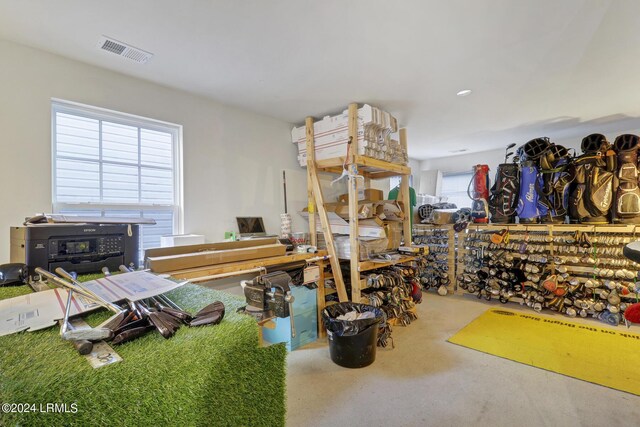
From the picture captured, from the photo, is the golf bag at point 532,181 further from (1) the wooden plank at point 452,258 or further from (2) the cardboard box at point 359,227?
(2) the cardboard box at point 359,227

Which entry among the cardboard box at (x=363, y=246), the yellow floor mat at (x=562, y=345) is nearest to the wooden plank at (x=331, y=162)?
the cardboard box at (x=363, y=246)

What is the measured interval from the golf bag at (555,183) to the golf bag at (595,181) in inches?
4.6

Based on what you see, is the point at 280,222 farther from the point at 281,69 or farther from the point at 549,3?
the point at 549,3

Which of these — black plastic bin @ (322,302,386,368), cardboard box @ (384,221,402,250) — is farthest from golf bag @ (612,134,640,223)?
black plastic bin @ (322,302,386,368)

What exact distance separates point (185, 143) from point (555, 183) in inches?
184

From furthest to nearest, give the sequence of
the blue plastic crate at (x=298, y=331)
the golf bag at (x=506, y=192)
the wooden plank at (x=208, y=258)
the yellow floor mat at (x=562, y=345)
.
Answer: the golf bag at (x=506, y=192) < the blue plastic crate at (x=298, y=331) < the yellow floor mat at (x=562, y=345) < the wooden plank at (x=208, y=258)

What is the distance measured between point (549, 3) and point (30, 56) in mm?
3550

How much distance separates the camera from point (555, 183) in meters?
3.86

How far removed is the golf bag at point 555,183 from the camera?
382 centimetres

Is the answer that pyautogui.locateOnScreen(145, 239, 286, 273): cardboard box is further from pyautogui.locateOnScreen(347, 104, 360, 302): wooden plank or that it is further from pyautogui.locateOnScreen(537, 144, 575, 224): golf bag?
pyautogui.locateOnScreen(537, 144, 575, 224): golf bag

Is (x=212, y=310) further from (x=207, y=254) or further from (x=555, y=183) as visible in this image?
(x=555, y=183)

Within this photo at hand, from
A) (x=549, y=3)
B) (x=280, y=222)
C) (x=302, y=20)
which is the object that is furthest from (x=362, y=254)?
(x=549, y=3)

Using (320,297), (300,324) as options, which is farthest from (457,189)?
(300,324)

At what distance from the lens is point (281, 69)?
2459 mm
